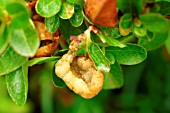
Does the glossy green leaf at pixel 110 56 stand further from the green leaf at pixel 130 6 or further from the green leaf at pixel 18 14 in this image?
the green leaf at pixel 18 14

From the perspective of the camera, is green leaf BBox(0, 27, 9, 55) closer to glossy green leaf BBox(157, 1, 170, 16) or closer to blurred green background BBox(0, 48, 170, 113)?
glossy green leaf BBox(157, 1, 170, 16)

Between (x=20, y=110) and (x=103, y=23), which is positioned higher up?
(x=103, y=23)

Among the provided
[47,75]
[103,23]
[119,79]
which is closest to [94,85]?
[103,23]

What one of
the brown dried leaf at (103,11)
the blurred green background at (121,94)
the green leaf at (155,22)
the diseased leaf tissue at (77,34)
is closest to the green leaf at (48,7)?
the diseased leaf tissue at (77,34)

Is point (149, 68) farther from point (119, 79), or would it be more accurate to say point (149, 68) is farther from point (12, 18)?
point (12, 18)

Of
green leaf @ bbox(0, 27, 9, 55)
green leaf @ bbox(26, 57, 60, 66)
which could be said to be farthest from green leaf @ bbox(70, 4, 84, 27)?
green leaf @ bbox(0, 27, 9, 55)

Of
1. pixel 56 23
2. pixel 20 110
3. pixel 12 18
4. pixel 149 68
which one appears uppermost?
pixel 12 18

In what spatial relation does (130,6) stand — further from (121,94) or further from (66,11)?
(121,94)
